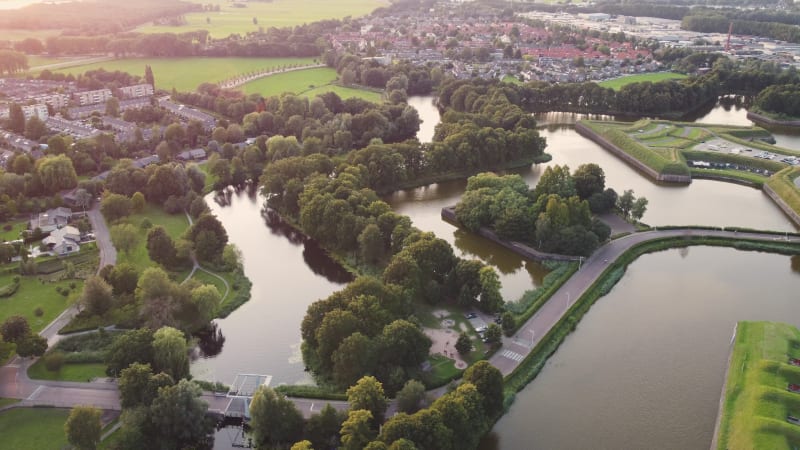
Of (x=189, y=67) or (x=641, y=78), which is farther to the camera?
(x=189, y=67)

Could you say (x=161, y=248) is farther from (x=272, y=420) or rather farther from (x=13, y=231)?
(x=272, y=420)

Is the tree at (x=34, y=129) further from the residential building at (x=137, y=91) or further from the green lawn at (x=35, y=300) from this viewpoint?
the green lawn at (x=35, y=300)

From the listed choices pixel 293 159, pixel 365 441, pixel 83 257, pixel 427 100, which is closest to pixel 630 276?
pixel 365 441

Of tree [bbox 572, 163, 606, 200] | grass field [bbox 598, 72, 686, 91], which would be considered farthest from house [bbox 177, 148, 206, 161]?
grass field [bbox 598, 72, 686, 91]

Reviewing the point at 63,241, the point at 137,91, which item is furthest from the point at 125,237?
the point at 137,91

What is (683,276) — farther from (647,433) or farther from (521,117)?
(521,117)
